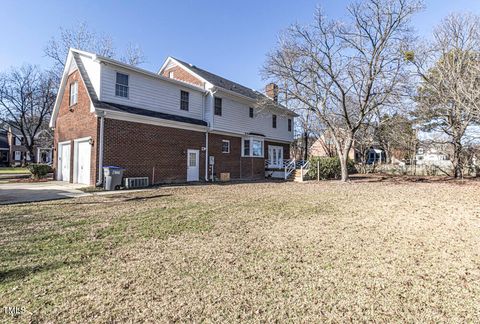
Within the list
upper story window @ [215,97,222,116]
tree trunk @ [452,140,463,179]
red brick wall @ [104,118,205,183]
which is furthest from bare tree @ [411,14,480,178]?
red brick wall @ [104,118,205,183]

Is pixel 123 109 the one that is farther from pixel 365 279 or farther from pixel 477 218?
pixel 477 218

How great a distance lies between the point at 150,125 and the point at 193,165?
3.80m

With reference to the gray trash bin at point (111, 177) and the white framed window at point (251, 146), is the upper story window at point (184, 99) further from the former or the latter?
the gray trash bin at point (111, 177)

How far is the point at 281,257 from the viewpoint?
13.3 ft

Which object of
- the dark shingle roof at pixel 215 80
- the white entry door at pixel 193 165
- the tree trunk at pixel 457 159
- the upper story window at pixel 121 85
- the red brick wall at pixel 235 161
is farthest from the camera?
the tree trunk at pixel 457 159

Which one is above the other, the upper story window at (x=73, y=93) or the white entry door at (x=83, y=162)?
the upper story window at (x=73, y=93)

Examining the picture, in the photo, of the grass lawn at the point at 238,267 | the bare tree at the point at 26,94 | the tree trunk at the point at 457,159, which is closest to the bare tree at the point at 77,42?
the bare tree at the point at 26,94

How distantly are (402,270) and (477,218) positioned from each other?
16.8 ft

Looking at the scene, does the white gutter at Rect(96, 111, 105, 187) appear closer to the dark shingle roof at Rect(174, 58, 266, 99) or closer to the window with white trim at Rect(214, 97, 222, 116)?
the window with white trim at Rect(214, 97, 222, 116)

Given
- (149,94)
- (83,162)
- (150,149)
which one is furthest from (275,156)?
(83,162)

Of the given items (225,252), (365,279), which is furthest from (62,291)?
(365,279)

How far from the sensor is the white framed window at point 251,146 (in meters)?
19.8

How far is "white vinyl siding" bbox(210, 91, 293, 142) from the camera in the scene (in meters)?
17.8

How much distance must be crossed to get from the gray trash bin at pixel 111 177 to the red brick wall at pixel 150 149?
69 cm
